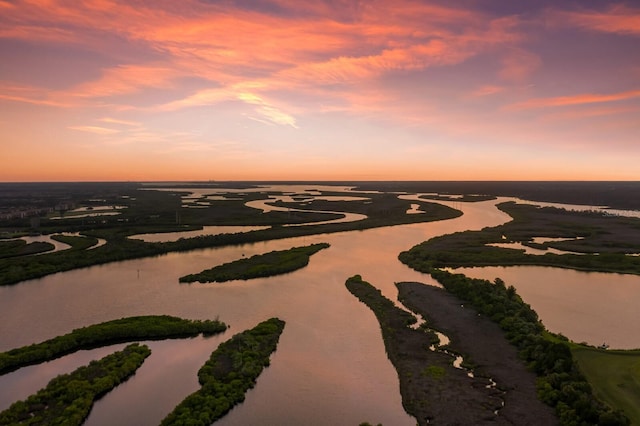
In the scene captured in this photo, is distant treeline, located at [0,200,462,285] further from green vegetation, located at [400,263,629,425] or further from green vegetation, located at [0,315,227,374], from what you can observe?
green vegetation, located at [400,263,629,425]

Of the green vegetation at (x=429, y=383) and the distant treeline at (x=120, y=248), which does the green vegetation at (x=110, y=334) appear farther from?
the distant treeline at (x=120, y=248)

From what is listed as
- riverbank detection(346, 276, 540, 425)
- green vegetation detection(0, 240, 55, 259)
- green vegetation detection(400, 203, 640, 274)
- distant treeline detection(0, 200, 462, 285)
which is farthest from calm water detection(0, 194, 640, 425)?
green vegetation detection(0, 240, 55, 259)

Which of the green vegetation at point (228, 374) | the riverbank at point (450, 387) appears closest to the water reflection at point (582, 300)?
the riverbank at point (450, 387)

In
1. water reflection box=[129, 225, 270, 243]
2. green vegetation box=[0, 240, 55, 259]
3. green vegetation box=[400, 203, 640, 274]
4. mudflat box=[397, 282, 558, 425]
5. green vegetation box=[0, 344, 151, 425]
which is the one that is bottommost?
green vegetation box=[0, 344, 151, 425]

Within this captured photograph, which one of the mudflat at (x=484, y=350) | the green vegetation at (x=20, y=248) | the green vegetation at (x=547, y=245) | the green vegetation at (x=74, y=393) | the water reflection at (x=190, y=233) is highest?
the green vegetation at (x=547, y=245)

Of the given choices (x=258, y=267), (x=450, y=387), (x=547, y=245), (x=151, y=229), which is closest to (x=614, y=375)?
(x=450, y=387)

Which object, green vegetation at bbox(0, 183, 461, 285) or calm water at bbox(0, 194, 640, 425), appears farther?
green vegetation at bbox(0, 183, 461, 285)

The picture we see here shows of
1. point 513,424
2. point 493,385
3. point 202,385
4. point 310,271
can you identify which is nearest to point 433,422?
point 513,424
